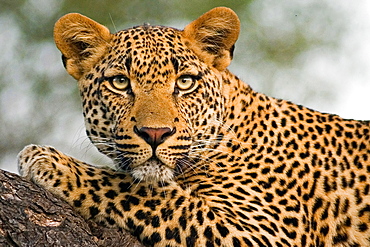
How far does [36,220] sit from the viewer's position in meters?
5.72

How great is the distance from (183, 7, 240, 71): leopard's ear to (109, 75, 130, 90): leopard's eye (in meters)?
0.86

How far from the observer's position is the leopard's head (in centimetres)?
679

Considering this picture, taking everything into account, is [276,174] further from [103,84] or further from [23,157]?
[23,157]

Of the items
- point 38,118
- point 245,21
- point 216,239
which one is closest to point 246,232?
point 216,239

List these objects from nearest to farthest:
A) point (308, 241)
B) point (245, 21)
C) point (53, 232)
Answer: point (53, 232) < point (308, 241) < point (245, 21)

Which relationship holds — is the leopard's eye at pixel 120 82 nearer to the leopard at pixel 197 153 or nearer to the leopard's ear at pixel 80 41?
the leopard at pixel 197 153

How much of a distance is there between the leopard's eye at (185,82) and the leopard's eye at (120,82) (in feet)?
1.74

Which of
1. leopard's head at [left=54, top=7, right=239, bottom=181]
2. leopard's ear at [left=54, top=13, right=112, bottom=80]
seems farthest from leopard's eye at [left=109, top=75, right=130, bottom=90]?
leopard's ear at [left=54, top=13, right=112, bottom=80]

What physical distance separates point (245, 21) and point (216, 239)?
53.4 feet

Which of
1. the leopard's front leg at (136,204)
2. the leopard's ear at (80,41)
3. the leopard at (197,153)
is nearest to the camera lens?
the leopard's front leg at (136,204)

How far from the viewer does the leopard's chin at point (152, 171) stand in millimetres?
6750

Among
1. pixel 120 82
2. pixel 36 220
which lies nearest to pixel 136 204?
pixel 36 220

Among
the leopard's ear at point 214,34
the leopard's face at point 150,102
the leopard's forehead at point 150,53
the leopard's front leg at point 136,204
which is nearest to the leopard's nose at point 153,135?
the leopard's face at point 150,102

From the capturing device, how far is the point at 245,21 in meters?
22.1
